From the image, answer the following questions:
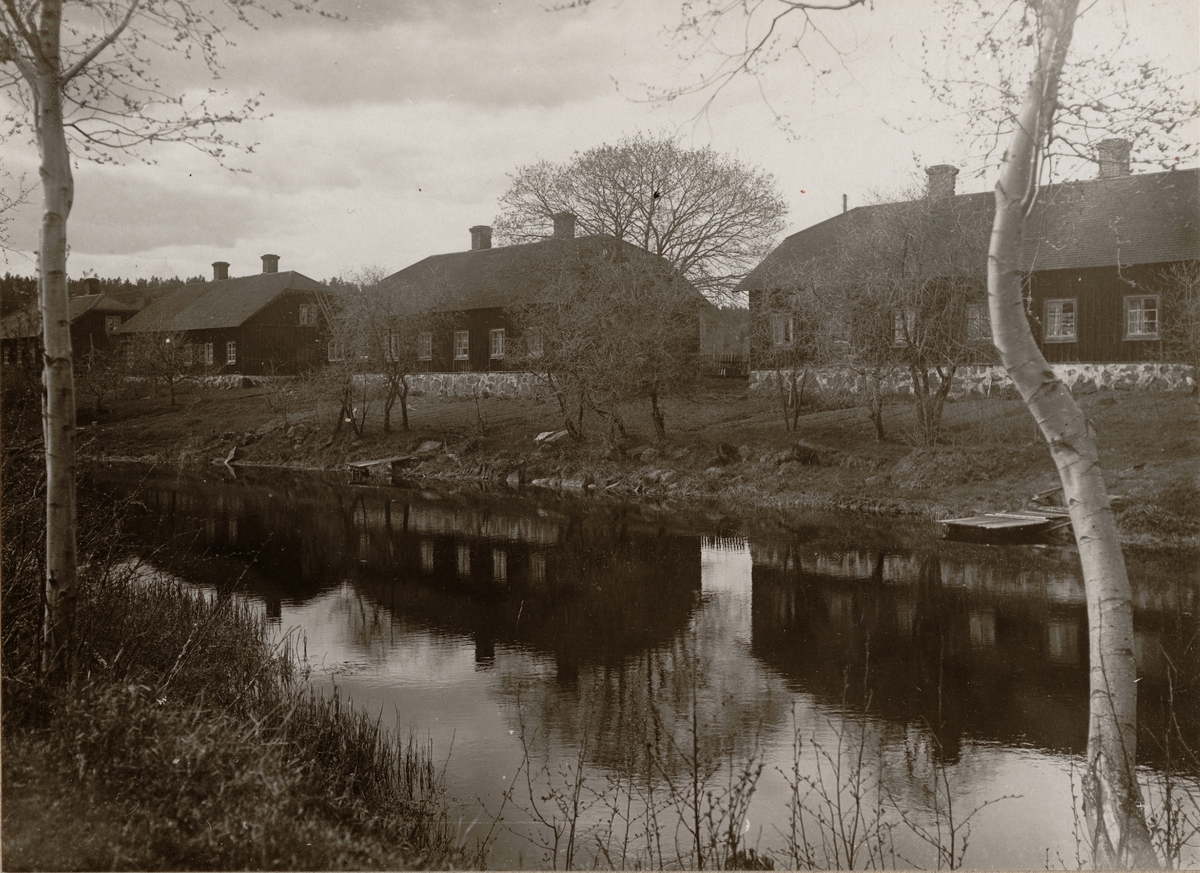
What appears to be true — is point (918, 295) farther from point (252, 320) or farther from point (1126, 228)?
point (252, 320)

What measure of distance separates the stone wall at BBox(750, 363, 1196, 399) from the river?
452cm

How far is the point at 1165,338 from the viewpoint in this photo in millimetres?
21594

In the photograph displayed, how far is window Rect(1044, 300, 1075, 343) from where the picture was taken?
78.1 feet

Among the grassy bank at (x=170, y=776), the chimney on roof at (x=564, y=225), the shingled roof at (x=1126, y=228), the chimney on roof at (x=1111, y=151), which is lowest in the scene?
the grassy bank at (x=170, y=776)

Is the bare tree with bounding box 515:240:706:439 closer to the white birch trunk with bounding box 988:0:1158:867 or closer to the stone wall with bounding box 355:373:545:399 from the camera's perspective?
the stone wall with bounding box 355:373:545:399

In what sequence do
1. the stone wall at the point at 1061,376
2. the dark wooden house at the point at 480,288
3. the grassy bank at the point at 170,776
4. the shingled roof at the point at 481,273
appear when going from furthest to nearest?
the dark wooden house at the point at 480,288 < the shingled roof at the point at 481,273 < the stone wall at the point at 1061,376 < the grassy bank at the point at 170,776

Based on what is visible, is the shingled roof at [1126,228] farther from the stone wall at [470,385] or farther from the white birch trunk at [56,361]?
the white birch trunk at [56,361]

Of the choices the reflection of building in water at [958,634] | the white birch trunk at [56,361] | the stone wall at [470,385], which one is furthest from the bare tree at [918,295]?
the white birch trunk at [56,361]

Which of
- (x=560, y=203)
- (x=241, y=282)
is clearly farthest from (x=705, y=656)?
(x=241, y=282)

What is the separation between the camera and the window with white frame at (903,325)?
18.8 meters

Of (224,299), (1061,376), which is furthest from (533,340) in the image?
(224,299)

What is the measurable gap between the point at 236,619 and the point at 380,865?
19.0 feet

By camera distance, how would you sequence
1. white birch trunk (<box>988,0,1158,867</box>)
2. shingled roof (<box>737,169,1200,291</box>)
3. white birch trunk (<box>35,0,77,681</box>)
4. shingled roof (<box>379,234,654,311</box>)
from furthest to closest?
shingled roof (<box>379,234,654,311</box>) < shingled roof (<box>737,169,1200,291</box>) < white birch trunk (<box>35,0,77,681</box>) < white birch trunk (<box>988,0,1158,867</box>)

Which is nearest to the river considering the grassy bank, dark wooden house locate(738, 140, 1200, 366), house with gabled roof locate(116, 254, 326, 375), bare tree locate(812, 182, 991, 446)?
the grassy bank
